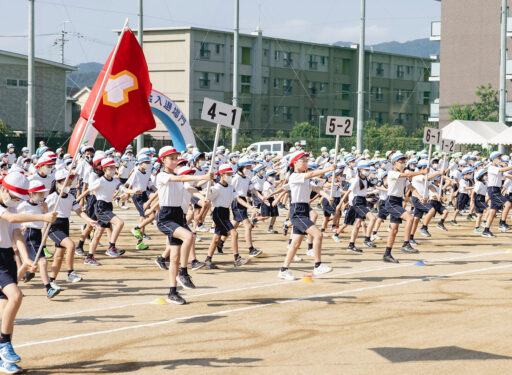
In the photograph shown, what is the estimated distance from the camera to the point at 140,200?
17.9m

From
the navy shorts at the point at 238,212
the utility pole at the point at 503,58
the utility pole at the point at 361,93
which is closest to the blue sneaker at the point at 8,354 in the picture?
the navy shorts at the point at 238,212

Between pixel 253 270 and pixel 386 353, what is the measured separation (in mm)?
6167

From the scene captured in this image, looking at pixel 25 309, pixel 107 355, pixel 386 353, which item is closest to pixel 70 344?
pixel 107 355

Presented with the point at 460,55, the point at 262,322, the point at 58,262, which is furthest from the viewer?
the point at 460,55

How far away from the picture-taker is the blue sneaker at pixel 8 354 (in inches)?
288

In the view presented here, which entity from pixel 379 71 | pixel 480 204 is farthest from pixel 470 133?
pixel 379 71

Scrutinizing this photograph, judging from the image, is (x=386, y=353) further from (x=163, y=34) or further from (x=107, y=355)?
(x=163, y=34)

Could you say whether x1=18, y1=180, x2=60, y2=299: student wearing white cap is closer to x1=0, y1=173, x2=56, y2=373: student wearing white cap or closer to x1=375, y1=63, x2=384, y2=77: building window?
x1=0, y1=173, x2=56, y2=373: student wearing white cap

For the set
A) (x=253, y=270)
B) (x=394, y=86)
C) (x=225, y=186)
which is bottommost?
(x=253, y=270)

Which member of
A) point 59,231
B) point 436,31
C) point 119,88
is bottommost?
point 59,231

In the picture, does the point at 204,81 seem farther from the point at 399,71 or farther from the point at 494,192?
the point at 494,192

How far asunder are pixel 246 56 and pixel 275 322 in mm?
67198

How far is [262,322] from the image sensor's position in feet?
31.2

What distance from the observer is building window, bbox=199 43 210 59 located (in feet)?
232
